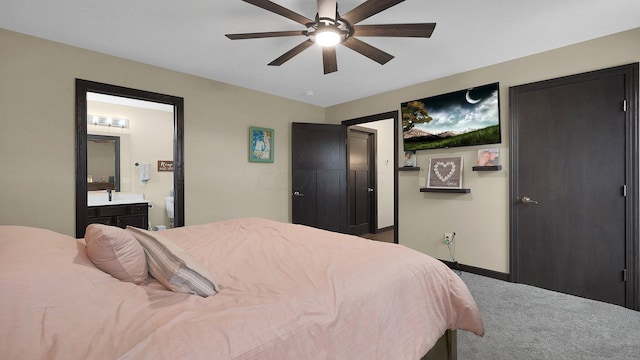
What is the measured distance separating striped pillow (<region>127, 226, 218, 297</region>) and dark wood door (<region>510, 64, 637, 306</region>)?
10.6ft

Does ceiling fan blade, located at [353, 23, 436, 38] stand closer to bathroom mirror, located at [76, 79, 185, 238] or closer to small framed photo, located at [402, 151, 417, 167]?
small framed photo, located at [402, 151, 417, 167]

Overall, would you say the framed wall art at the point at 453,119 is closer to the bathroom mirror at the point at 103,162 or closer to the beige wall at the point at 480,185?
the beige wall at the point at 480,185

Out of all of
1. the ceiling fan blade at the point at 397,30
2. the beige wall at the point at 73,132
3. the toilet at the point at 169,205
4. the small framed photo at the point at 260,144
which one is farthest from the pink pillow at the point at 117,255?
the toilet at the point at 169,205

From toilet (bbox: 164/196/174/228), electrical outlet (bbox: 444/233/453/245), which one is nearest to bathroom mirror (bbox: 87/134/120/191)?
toilet (bbox: 164/196/174/228)

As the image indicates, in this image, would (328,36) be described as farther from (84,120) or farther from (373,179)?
(373,179)

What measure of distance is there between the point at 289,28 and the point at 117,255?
2234mm

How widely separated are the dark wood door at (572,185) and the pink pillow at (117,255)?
3.47 metres

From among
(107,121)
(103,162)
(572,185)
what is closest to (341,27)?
(572,185)

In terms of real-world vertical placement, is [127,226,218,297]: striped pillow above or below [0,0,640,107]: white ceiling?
below

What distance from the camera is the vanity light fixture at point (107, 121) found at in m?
4.43

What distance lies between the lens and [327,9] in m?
1.88

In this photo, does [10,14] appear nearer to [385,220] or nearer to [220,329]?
[220,329]

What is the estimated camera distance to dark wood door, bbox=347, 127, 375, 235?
5.59 m

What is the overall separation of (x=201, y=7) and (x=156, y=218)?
4.15 meters
